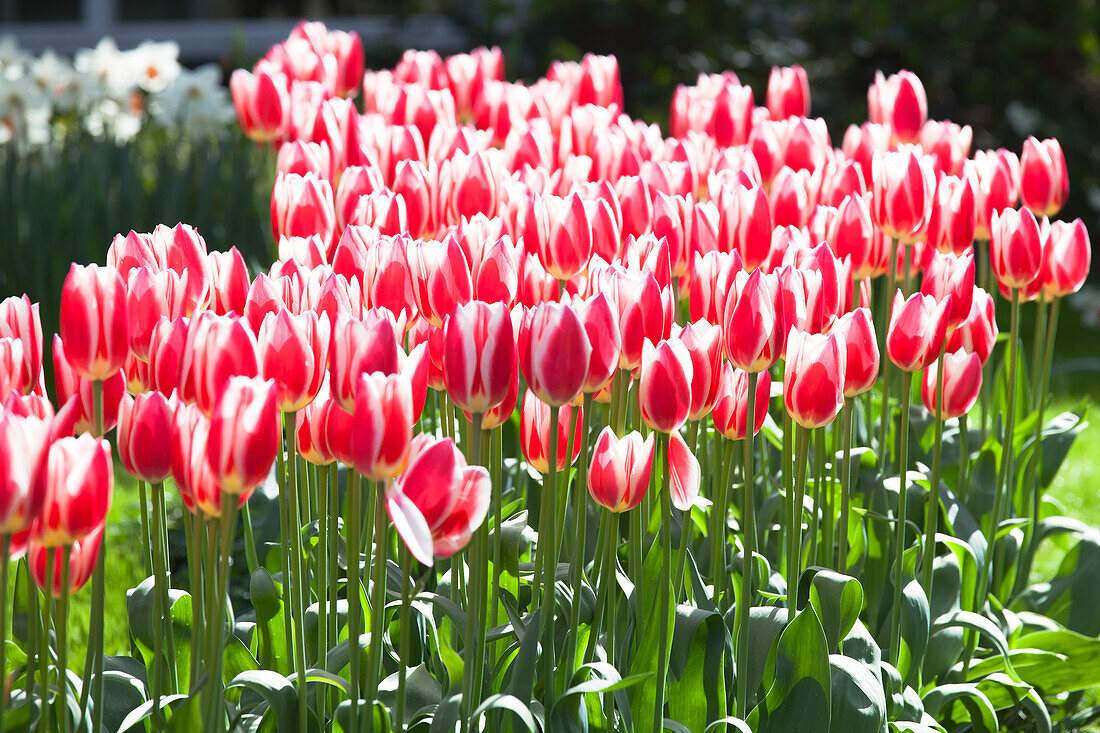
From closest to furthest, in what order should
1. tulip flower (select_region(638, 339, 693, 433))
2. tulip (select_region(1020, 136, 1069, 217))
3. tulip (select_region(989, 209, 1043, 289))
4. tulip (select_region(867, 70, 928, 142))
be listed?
tulip flower (select_region(638, 339, 693, 433)), tulip (select_region(989, 209, 1043, 289)), tulip (select_region(1020, 136, 1069, 217)), tulip (select_region(867, 70, 928, 142))

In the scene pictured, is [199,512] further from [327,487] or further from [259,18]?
[259,18]

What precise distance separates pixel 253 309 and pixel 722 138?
5.59 ft

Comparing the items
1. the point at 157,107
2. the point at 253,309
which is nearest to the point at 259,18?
the point at 157,107

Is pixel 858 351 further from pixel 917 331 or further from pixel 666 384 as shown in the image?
pixel 666 384

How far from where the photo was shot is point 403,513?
111 centimetres

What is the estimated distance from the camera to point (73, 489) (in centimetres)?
111

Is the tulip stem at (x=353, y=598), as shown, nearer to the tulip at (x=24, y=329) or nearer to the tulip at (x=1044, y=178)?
the tulip at (x=24, y=329)

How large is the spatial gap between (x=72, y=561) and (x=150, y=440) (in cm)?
19

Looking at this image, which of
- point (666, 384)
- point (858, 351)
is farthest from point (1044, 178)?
point (666, 384)

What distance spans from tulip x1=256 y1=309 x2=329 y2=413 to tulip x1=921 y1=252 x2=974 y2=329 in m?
1.01

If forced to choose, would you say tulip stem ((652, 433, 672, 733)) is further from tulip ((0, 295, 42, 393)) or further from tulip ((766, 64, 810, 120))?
tulip ((766, 64, 810, 120))

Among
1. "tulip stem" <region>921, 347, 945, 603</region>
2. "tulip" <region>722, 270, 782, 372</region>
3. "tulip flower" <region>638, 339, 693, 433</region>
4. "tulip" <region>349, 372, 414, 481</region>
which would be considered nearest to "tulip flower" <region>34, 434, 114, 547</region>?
"tulip" <region>349, 372, 414, 481</region>

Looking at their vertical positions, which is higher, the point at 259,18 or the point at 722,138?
the point at 259,18

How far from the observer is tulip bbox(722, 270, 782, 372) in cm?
147
